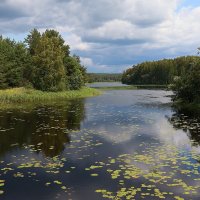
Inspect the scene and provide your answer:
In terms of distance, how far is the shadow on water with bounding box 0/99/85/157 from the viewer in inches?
994

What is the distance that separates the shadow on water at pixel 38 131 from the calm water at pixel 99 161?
2.9 inches

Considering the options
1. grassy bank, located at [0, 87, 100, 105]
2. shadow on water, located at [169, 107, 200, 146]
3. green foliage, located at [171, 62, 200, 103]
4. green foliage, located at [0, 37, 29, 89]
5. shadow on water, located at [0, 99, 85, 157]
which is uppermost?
green foliage, located at [0, 37, 29, 89]

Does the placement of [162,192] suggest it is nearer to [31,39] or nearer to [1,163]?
[1,163]

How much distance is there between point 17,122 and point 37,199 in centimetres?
2493

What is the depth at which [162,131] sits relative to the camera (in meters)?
32.5

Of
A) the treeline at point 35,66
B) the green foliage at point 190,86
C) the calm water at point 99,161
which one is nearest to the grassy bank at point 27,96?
the treeline at point 35,66

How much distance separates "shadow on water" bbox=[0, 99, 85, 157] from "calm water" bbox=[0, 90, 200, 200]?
0.24ft

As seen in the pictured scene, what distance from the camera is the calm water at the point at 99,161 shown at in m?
15.5

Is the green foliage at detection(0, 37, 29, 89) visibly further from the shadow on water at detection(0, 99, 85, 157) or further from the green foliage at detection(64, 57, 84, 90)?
the shadow on water at detection(0, 99, 85, 157)

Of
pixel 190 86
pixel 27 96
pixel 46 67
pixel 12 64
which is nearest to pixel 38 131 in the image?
pixel 190 86

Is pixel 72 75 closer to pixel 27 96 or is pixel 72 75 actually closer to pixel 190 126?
pixel 27 96

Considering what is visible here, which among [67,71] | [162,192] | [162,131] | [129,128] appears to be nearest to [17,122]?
[129,128]

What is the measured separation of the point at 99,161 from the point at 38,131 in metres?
13.1

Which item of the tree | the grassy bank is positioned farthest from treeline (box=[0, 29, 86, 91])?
the grassy bank
